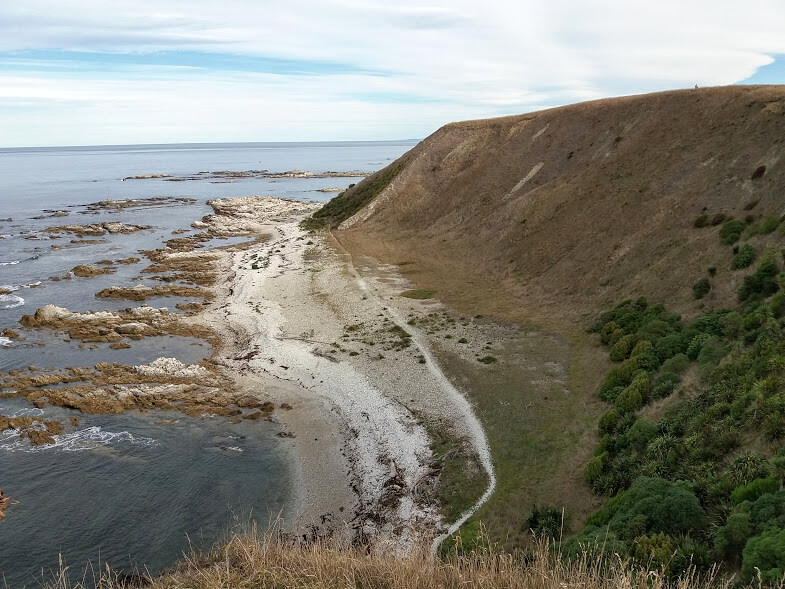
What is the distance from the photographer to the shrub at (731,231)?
33.2 metres

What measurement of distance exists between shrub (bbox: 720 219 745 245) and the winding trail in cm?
2005

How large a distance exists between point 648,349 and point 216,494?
22.1 metres

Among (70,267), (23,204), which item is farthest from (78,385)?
(23,204)

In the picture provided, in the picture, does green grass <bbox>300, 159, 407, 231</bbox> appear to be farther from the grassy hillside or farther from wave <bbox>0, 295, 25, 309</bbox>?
wave <bbox>0, 295, 25, 309</bbox>

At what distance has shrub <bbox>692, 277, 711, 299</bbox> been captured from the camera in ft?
99.9

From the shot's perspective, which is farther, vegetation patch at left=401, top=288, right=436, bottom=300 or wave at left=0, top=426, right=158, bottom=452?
vegetation patch at left=401, top=288, right=436, bottom=300

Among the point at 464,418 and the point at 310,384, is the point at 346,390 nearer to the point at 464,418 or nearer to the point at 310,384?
the point at 310,384

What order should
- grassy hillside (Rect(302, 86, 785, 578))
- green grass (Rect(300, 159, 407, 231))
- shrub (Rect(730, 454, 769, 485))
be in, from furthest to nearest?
green grass (Rect(300, 159, 407, 231)), grassy hillside (Rect(302, 86, 785, 578)), shrub (Rect(730, 454, 769, 485))

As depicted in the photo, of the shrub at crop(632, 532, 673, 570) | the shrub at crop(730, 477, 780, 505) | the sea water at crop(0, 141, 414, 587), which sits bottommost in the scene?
the sea water at crop(0, 141, 414, 587)

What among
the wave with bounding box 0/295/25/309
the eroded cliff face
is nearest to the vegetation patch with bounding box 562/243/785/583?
the eroded cliff face

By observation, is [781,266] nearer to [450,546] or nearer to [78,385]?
[450,546]

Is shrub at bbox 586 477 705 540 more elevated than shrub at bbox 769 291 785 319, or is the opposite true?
shrub at bbox 769 291 785 319

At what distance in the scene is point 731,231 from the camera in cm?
3372

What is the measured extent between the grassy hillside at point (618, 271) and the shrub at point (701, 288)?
110mm
